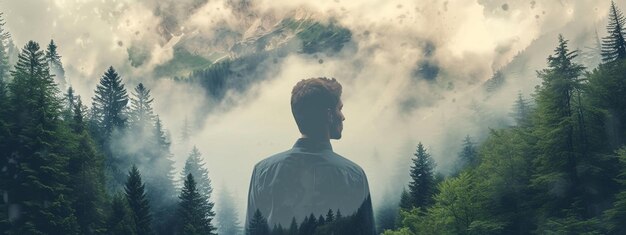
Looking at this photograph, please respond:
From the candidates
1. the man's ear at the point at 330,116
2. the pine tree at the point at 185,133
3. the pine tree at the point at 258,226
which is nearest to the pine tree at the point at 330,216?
the pine tree at the point at 258,226

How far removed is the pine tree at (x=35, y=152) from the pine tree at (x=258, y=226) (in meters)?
22.0

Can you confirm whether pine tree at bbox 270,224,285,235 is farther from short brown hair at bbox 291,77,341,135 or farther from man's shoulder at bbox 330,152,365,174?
short brown hair at bbox 291,77,341,135

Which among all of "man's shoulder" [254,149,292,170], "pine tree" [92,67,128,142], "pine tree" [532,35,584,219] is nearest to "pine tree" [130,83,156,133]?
"pine tree" [92,67,128,142]

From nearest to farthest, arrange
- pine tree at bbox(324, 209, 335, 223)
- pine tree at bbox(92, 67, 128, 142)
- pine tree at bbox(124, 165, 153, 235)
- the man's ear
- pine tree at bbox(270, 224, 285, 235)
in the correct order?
pine tree at bbox(124, 165, 153, 235)
pine tree at bbox(270, 224, 285, 235)
pine tree at bbox(324, 209, 335, 223)
the man's ear
pine tree at bbox(92, 67, 128, 142)

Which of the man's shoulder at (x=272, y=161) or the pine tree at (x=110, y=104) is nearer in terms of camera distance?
the man's shoulder at (x=272, y=161)

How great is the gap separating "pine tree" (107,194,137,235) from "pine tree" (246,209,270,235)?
60.0ft

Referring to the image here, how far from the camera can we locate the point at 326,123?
7612 cm

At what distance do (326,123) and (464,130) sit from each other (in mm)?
46554

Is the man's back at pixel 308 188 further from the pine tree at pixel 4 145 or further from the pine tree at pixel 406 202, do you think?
the pine tree at pixel 4 145

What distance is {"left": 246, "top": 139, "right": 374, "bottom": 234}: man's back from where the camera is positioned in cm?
7269

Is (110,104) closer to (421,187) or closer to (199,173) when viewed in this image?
(199,173)

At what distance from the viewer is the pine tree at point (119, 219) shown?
55250mm

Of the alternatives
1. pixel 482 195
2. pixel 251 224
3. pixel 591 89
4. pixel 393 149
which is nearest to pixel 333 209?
pixel 251 224

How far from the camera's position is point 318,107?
248ft
